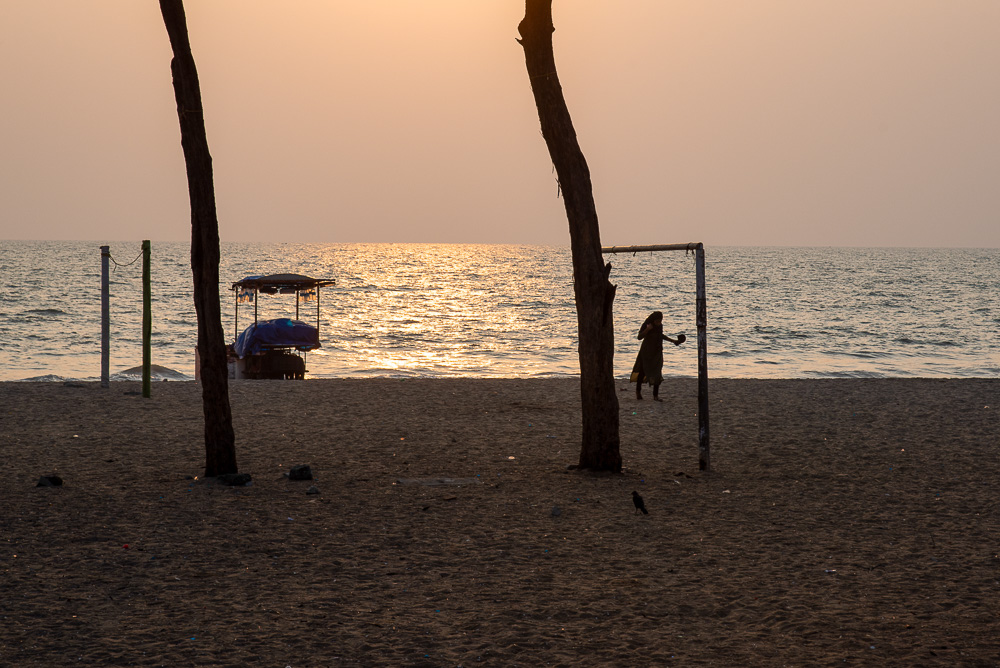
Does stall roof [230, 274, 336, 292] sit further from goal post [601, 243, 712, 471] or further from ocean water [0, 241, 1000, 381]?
goal post [601, 243, 712, 471]

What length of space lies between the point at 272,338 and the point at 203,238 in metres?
13.6

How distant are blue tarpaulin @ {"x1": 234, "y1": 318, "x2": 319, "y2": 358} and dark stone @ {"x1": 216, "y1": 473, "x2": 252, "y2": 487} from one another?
1350cm

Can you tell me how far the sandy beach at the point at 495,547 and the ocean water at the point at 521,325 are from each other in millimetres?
11829

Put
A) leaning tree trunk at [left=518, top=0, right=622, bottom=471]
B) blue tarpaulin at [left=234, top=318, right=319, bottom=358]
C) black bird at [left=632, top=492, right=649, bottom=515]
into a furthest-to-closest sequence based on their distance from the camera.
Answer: blue tarpaulin at [left=234, top=318, right=319, bottom=358] → leaning tree trunk at [left=518, top=0, right=622, bottom=471] → black bird at [left=632, top=492, right=649, bottom=515]

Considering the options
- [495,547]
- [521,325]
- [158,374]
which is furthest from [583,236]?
[521,325]

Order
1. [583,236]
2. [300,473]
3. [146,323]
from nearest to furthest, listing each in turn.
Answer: [300,473] → [583,236] → [146,323]

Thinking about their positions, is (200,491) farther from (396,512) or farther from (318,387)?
(318,387)

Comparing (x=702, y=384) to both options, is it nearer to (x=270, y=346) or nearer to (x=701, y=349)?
(x=701, y=349)

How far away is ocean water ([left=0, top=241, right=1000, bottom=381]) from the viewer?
32.3 meters

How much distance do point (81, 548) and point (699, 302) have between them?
6460 mm

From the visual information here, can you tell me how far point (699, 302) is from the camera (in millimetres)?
10297

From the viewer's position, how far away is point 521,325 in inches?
2036

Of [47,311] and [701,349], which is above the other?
[47,311]

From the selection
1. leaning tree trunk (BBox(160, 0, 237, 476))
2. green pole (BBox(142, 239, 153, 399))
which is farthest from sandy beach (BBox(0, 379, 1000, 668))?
green pole (BBox(142, 239, 153, 399))
